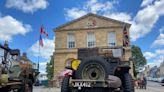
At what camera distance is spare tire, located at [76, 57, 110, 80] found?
377 inches

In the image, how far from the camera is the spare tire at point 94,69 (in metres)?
9.57

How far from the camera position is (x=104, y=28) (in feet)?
129

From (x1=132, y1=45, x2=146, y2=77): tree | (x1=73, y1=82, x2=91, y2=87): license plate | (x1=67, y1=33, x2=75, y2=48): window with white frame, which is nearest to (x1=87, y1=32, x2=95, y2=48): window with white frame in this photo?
(x1=67, y1=33, x2=75, y2=48): window with white frame

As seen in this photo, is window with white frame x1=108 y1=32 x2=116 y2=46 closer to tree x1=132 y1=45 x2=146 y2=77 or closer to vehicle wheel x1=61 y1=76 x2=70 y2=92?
vehicle wheel x1=61 y1=76 x2=70 y2=92

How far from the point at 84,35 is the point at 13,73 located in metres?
27.3

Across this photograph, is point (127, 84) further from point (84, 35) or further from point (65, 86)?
point (84, 35)

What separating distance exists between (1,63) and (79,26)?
94.3ft

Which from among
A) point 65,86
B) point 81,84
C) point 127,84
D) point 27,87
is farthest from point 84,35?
point 81,84

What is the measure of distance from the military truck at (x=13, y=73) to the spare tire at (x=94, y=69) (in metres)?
3.58

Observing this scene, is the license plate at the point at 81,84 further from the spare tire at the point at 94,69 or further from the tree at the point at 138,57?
the tree at the point at 138,57

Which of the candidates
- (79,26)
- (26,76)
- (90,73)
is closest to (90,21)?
(79,26)

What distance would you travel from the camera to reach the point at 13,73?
1305 centimetres

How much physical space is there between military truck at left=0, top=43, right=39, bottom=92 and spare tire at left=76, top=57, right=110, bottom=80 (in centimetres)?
358

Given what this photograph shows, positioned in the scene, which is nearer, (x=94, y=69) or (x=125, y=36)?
(x=94, y=69)
